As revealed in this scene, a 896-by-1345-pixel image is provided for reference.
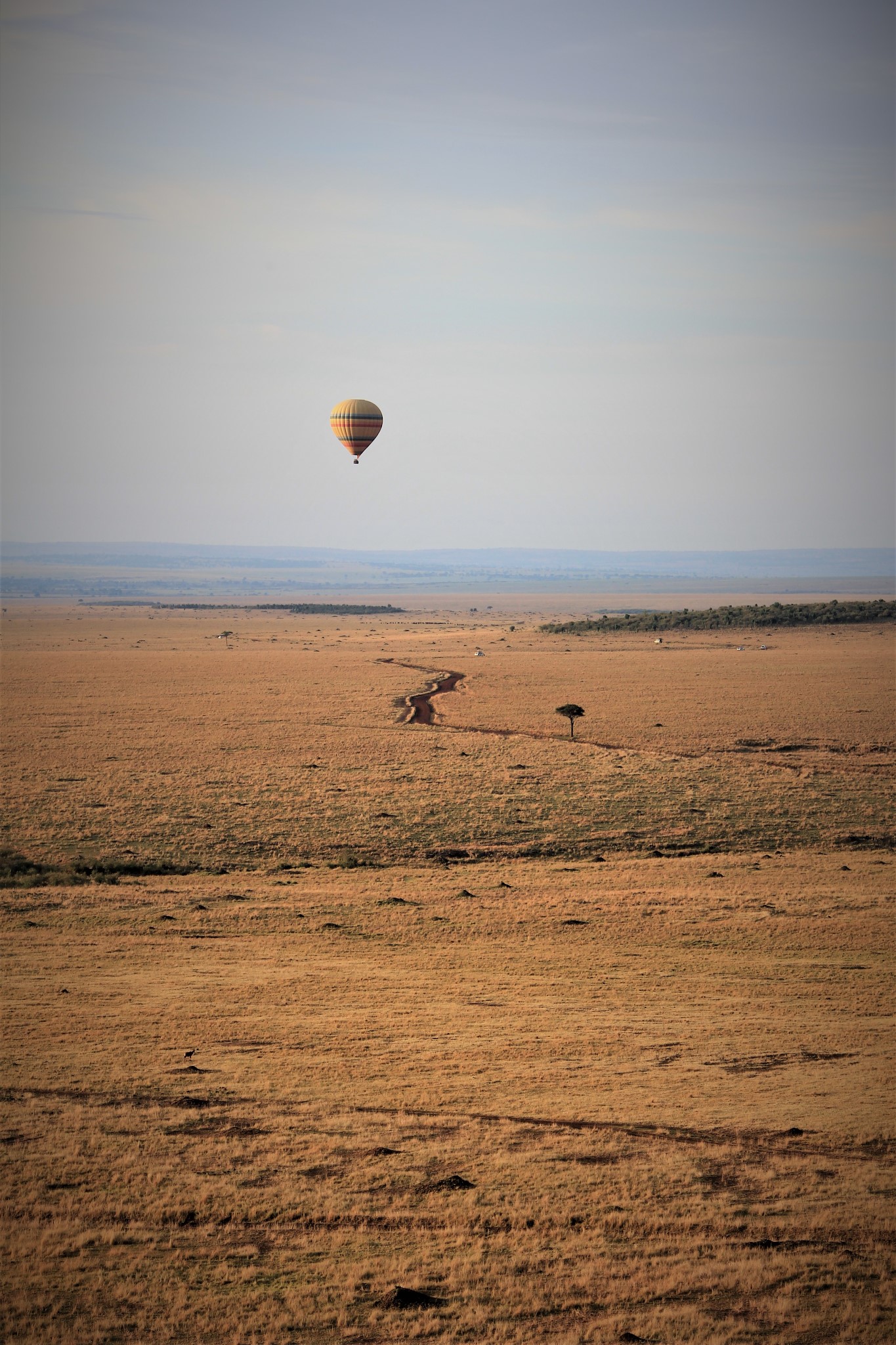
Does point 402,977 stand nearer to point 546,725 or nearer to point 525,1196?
point 525,1196

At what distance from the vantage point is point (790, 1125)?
14562 mm

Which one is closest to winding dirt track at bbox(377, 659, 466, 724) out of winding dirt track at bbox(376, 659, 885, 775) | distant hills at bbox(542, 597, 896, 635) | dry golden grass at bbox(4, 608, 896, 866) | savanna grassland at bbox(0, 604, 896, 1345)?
winding dirt track at bbox(376, 659, 885, 775)

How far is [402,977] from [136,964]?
210 inches

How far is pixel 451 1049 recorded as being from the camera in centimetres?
1738

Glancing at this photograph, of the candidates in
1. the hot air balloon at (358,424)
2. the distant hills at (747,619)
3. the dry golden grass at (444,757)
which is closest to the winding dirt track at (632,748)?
the dry golden grass at (444,757)

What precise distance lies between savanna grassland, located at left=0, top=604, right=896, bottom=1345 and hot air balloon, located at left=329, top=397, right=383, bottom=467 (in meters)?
38.8

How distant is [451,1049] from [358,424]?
66.3m

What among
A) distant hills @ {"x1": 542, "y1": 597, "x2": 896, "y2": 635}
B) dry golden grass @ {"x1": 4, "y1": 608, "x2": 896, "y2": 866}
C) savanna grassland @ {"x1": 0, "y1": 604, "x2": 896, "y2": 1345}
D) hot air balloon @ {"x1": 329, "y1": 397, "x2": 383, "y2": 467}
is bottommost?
savanna grassland @ {"x1": 0, "y1": 604, "x2": 896, "y2": 1345}

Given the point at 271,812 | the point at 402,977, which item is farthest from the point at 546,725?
the point at 402,977

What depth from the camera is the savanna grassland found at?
444 inches

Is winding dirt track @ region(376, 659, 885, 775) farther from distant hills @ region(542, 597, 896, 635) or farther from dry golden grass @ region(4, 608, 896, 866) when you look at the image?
distant hills @ region(542, 597, 896, 635)

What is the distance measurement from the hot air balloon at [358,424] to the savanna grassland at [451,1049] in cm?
3875

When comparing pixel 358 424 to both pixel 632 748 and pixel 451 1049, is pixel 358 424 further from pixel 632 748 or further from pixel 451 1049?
pixel 451 1049

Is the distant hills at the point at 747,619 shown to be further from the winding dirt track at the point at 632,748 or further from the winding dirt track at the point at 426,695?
the winding dirt track at the point at 632,748
